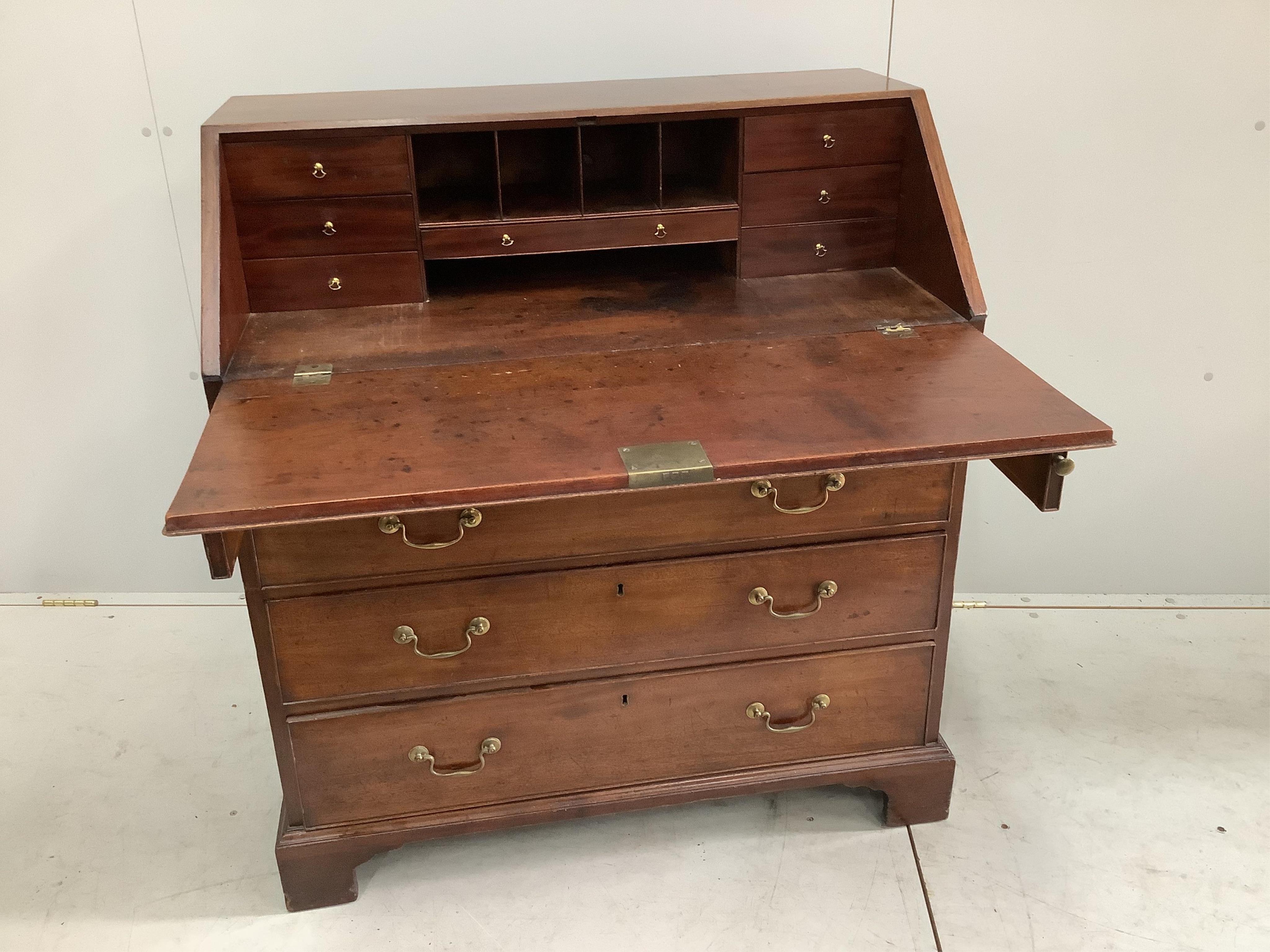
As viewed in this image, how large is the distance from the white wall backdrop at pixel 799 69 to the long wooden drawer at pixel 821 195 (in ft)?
1.38

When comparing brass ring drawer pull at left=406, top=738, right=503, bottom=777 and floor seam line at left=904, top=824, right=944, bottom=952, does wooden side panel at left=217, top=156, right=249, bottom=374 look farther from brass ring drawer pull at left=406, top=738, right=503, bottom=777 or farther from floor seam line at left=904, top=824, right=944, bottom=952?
floor seam line at left=904, top=824, right=944, bottom=952

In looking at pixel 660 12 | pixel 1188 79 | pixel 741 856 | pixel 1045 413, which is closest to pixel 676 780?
pixel 741 856

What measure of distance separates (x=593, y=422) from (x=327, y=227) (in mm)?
673

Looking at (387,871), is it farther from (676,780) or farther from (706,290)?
(706,290)

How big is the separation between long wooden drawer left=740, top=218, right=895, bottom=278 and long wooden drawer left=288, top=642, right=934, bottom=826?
716 mm

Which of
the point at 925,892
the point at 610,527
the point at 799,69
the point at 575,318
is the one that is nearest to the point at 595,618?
the point at 610,527

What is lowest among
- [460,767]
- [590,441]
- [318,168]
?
[460,767]

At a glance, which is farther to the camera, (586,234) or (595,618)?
(586,234)

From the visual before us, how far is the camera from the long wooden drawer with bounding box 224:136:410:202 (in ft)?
5.79

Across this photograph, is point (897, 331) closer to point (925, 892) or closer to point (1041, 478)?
point (1041, 478)

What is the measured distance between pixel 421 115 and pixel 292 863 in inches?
49.5

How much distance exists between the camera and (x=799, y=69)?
2.24 metres

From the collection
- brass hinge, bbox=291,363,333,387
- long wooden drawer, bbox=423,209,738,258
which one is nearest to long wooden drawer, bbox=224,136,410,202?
long wooden drawer, bbox=423,209,738,258

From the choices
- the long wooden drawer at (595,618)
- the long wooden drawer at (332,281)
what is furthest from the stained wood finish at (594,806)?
the long wooden drawer at (332,281)
